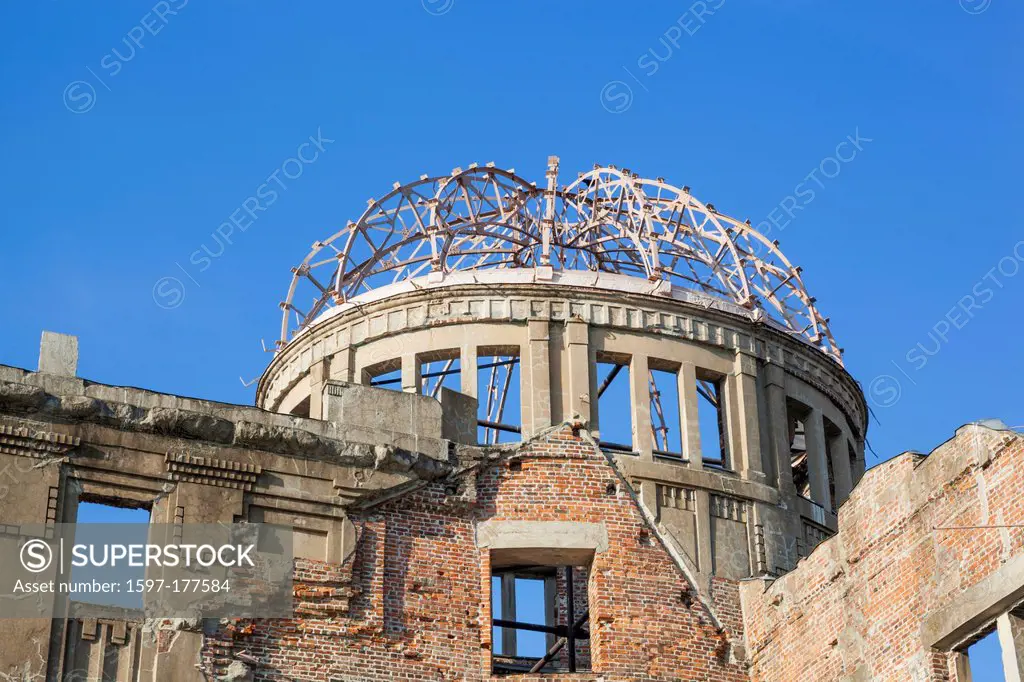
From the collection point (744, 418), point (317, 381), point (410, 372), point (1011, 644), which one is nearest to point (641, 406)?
point (744, 418)

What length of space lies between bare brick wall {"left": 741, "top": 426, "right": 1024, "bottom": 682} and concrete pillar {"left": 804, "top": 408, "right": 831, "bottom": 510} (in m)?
5.30

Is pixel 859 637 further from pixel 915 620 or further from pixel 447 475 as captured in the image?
pixel 447 475

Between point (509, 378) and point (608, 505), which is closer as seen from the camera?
point (608, 505)

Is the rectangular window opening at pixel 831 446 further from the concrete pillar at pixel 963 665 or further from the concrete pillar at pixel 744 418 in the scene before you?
the concrete pillar at pixel 963 665

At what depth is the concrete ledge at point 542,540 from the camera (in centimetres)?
2742

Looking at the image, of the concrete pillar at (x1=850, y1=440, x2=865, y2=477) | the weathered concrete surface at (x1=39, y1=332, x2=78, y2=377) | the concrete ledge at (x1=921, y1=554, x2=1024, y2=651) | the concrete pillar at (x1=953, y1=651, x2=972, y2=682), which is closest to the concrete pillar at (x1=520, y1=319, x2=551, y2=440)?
the concrete pillar at (x1=850, y1=440, x2=865, y2=477)

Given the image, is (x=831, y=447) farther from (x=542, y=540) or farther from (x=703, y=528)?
(x=542, y=540)

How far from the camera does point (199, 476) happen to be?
25.9m

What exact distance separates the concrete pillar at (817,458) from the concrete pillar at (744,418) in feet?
5.05

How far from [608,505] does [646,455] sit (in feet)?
7.57

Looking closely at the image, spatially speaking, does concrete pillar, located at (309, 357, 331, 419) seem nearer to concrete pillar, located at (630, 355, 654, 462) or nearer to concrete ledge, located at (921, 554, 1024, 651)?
concrete pillar, located at (630, 355, 654, 462)

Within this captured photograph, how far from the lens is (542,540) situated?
27.5 metres

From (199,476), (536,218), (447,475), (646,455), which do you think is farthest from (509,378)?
(199,476)

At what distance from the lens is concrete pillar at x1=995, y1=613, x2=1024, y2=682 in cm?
2098
